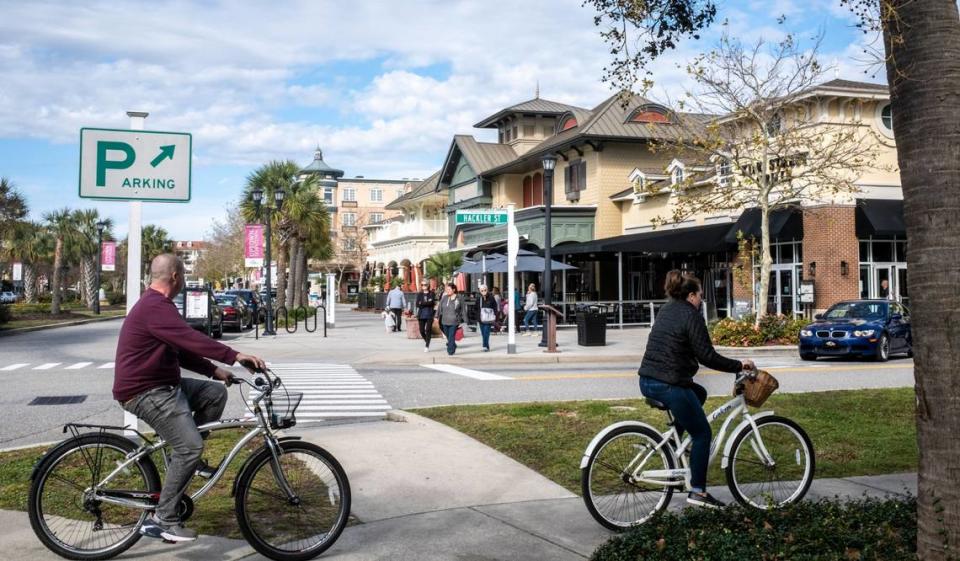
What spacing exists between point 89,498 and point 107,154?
3463 mm

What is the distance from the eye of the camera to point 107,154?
778 centimetres

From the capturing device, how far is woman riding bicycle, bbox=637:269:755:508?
6.00 m

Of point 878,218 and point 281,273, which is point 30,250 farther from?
point 878,218

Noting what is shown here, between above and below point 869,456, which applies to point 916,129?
above

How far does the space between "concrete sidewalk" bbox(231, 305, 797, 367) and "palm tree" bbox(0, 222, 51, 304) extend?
44401 mm

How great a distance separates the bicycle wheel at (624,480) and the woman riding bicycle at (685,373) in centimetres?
19

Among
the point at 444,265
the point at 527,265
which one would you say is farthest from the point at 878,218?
the point at 444,265

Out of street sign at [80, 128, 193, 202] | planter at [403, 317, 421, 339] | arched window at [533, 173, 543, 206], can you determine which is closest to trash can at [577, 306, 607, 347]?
planter at [403, 317, 421, 339]

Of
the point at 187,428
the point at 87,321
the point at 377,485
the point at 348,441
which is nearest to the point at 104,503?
the point at 187,428

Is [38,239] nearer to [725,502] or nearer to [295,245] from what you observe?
[295,245]

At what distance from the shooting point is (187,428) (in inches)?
206

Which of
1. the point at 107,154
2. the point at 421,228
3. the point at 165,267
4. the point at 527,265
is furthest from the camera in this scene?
the point at 421,228

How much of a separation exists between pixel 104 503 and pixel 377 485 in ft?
7.50

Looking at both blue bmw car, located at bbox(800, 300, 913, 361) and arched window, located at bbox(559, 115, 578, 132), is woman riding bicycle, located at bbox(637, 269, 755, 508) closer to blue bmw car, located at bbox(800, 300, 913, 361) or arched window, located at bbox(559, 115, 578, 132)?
blue bmw car, located at bbox(800, 300, 913, 361)
